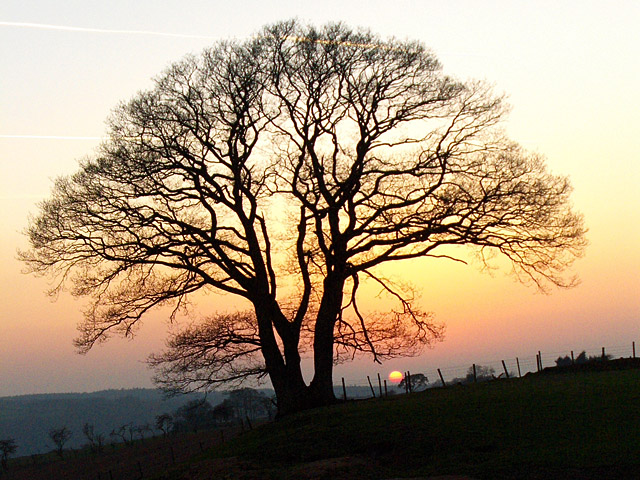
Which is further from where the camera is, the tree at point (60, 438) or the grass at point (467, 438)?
the tree at point (60, 438)

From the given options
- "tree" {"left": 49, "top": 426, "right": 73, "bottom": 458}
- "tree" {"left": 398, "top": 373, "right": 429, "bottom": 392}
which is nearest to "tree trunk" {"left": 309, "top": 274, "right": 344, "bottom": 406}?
"tree" {"left": 398, "top": 373, "right": 429, "bottom": 392}

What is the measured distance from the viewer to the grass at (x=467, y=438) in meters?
17.2

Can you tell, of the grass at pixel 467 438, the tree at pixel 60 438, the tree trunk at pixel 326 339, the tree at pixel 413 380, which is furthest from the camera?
the tree at pixel 60 438

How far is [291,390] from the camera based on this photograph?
102 ft

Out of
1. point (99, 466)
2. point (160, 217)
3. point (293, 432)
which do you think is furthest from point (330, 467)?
point (99, 466)

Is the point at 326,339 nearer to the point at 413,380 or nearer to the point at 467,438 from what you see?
the point at 467,438

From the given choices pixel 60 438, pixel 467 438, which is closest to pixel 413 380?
pixel 60 438

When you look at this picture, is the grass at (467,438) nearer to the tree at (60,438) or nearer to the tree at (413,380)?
the tree at (413,380)

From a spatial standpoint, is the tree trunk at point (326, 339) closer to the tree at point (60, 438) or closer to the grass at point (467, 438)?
the grass at point (467, 438)

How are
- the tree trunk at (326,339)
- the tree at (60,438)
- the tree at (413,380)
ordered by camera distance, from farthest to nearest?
the tree at (60,438), the tree at (413,380), the tree trunk at (326,339)

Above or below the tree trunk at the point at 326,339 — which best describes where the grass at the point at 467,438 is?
below

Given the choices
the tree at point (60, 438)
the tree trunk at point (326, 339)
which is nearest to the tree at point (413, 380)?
the tree trunk at point (326, 339)

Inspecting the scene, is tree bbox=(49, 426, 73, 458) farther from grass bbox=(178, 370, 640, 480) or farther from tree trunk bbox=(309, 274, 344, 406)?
grass bbox=(178, 370, 640, 480)

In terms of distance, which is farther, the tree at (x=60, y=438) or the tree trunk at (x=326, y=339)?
the tree at (x=60, y=438)
